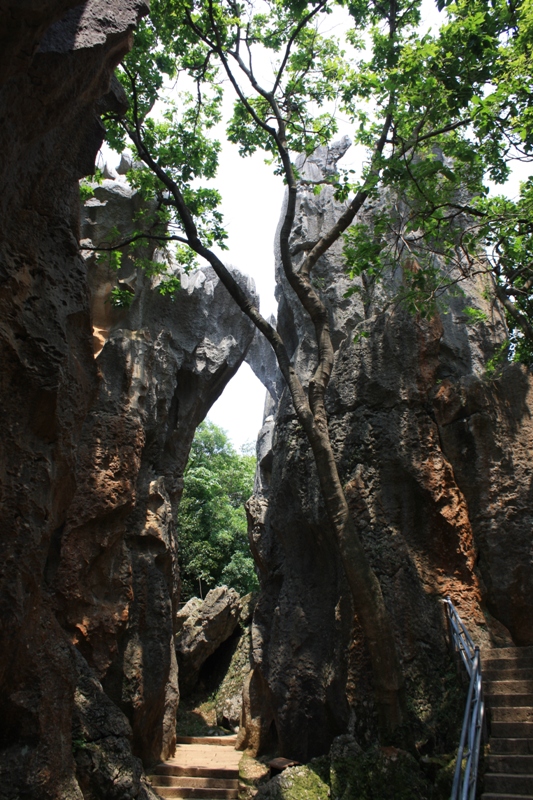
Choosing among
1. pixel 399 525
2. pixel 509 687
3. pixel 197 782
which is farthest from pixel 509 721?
pixel 197 782

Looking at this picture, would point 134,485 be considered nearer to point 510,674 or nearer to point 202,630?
point 510,674

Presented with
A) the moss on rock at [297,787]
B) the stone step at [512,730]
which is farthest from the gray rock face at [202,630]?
the stone step at [512,730]

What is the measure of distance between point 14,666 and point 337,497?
4.72 metres

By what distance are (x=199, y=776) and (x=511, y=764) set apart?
699 cm

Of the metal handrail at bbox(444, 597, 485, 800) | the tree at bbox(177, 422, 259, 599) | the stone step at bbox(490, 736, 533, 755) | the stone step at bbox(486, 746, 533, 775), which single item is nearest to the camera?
the metal handrail at bbox(444, 597, 485, 800)

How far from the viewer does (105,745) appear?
575 centimetres

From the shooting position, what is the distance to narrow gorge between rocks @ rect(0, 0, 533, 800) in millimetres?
4637

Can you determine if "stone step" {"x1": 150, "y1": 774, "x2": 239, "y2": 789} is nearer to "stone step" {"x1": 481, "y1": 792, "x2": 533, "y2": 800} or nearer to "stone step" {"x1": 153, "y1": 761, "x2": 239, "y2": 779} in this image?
"stone step" {"x1": 153, "y1": 761, "x2": 239, "y2": 779}

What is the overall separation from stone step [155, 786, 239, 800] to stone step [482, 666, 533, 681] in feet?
18.7

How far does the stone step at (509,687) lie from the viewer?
7.13m

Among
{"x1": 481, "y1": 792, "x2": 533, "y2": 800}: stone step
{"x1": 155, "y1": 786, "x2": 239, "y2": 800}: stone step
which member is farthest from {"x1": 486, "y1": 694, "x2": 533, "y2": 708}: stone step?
{"x1": 155, "y1": 786, "x2": 239, "y2": 800}: stone step

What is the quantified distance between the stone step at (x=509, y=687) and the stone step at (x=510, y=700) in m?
0.14

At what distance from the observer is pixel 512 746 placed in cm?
630

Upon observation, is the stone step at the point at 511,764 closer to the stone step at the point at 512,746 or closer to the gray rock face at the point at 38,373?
the stone step at the point at 512,746
